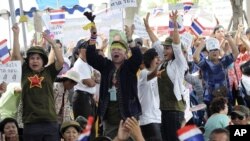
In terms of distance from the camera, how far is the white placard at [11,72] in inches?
305

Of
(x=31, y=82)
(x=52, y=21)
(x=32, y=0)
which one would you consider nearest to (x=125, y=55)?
(x=31, y=82)

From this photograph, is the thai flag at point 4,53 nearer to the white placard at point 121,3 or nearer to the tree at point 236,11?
the white placard at point 121,3

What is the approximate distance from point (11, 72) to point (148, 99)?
5.63 ft

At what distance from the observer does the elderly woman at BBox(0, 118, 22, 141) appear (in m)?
8.13

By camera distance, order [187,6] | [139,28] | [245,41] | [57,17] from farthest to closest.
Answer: [187,6] < [57,17] < [245,41] < [139,28]

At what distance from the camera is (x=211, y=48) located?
36.6ft

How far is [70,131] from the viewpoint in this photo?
314 inches

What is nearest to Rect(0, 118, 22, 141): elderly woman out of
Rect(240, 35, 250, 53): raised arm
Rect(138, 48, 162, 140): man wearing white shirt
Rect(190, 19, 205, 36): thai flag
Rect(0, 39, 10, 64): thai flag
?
Rect(0, 39, 10, 64): thai flag

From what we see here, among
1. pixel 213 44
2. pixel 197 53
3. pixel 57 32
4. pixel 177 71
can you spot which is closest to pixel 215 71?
pixel 213 44

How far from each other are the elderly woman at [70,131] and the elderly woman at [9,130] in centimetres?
54

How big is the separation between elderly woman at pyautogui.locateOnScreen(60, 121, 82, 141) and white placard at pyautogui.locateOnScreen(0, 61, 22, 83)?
72 cm

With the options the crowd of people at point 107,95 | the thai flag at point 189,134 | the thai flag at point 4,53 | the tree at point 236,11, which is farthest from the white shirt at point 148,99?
the tree at point 236,11

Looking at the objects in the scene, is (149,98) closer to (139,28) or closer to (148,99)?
(148,99)

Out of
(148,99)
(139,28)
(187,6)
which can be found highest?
(187,6)
